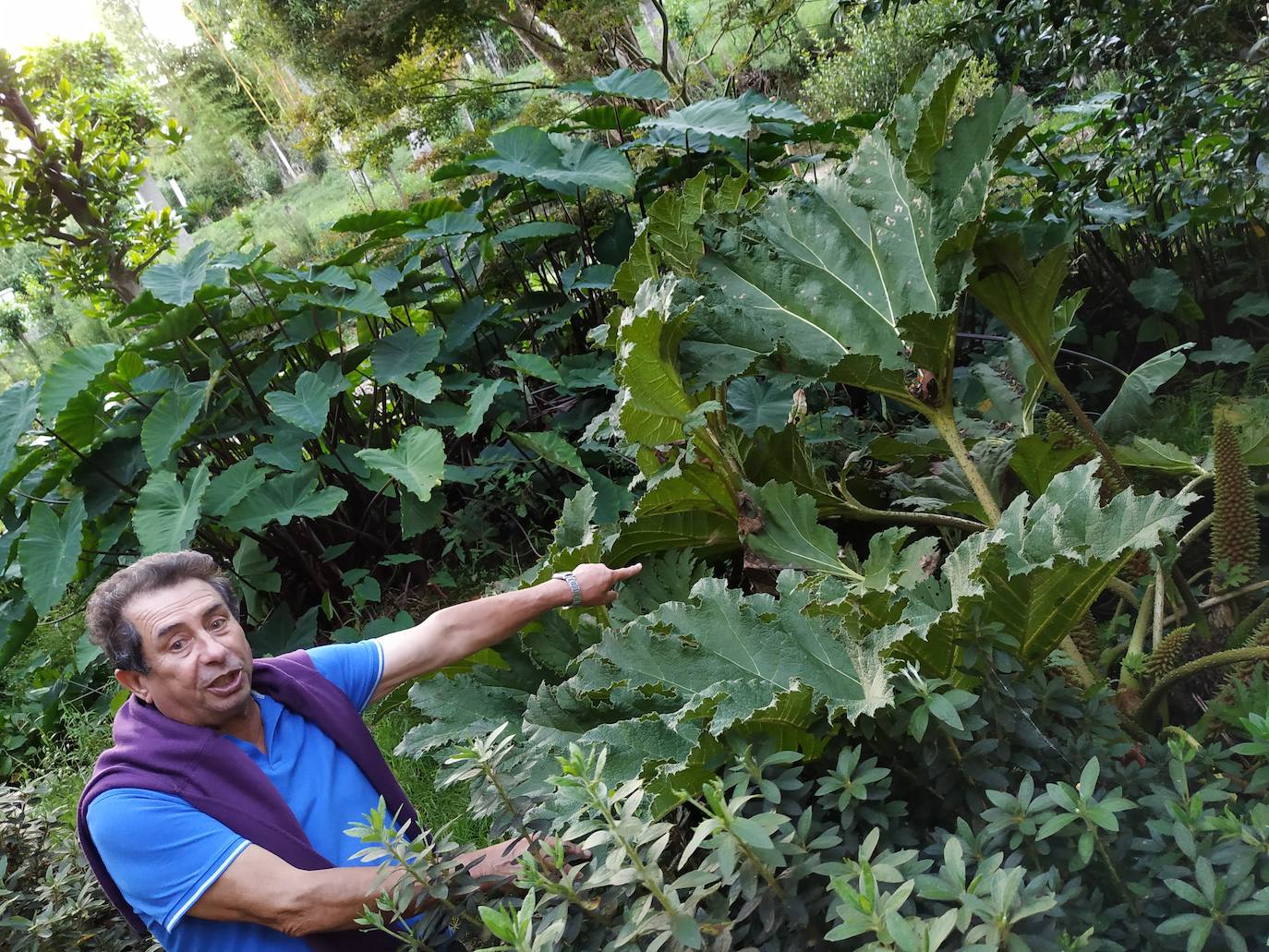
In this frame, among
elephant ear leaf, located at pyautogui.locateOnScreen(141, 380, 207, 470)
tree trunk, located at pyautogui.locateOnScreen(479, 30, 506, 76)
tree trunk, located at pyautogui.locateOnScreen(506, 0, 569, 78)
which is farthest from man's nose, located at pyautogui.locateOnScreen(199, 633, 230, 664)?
tree trunk, located at pyautogui.locateOnScreen(479, 30, 506, 76)

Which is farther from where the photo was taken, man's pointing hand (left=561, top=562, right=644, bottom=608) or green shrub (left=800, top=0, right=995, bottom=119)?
green shrub (left=800, top=0, right=995, bottom=119)

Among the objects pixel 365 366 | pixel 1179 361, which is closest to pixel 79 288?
pixel 365 366

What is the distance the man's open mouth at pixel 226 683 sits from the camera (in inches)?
68.7

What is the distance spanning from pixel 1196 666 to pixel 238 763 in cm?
152

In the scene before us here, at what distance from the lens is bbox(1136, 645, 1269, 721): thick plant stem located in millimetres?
1400

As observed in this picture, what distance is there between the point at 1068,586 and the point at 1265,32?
163 centimetres

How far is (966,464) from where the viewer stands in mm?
1983

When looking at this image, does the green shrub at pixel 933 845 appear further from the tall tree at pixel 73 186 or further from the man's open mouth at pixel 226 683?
the tall tree at pixel 73 186

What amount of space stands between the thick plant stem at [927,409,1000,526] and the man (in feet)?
2.25

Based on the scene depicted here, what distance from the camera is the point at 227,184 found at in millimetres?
28141

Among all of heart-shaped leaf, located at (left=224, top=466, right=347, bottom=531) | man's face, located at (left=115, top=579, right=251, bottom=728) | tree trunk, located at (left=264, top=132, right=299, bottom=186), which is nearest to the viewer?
man's face, located at (left=115, top=579, right=251, bottom=728)

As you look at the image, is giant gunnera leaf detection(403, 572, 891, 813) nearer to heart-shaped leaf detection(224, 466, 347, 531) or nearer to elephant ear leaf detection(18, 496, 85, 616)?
heart-shaped leaf detection(224, 466, 347, 531)

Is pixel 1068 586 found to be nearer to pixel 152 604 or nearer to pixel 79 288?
pixel 152 604

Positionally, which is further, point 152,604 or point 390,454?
point 390,454
